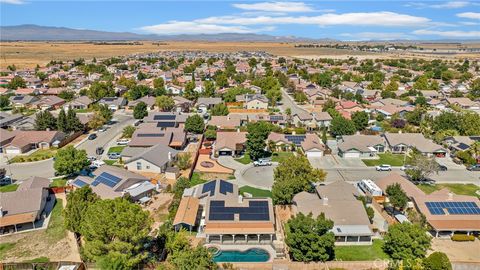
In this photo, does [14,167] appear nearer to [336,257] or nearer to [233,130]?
[233,130]

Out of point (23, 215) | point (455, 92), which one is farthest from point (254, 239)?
point (455, 92)

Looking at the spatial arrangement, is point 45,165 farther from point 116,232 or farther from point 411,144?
point 411,144

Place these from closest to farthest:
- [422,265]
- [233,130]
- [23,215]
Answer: [422,265] < [23,215] < [233,130]

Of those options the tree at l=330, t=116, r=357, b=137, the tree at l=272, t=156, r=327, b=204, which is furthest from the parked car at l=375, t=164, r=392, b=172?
the tree at l=272, t=156, r=327, b=204

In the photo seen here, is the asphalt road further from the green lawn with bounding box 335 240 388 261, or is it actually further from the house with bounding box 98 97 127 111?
the green lawn with bounding box 335 240 388 261

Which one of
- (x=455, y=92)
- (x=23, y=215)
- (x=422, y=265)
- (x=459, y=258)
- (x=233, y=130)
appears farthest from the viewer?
(x=455, y=92)

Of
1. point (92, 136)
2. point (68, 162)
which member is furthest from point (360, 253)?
point (92, 136)
